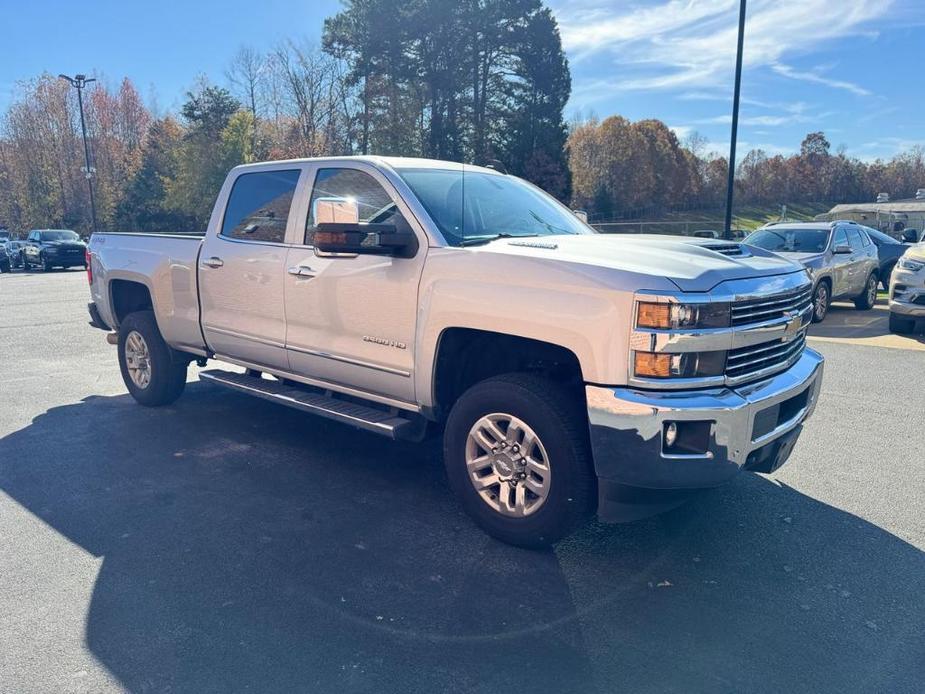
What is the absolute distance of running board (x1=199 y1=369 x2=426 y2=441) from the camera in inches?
163

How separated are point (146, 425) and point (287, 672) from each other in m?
3.86

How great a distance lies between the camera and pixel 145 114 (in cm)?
6888

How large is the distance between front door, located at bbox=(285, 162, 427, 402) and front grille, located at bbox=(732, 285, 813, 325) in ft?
5.64

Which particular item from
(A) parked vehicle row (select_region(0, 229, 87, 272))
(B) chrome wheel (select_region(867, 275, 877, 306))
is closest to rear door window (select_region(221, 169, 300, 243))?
(B) chrome wheel (select_region(867, 275, 877, 306))

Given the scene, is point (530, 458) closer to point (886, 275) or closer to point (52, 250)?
point (886, 275)

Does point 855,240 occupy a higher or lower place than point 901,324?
higher

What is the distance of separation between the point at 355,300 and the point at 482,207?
1.04 m

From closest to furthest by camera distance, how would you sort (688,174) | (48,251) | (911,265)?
(911,265)
(48,251)
(688,174)

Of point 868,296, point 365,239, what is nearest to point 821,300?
point 868,296

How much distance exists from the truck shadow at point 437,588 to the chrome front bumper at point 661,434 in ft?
1.99

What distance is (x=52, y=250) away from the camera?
92.5 ft

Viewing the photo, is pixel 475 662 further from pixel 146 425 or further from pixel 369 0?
pixel 369 0

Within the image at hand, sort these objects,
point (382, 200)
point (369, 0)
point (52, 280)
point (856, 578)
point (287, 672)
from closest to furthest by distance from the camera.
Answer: point (287, 672) < point (856, 578) < point (382, 200) < point (52, 280) < point (369, 0)

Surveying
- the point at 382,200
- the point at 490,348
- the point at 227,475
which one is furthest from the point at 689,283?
the point at 227,475
